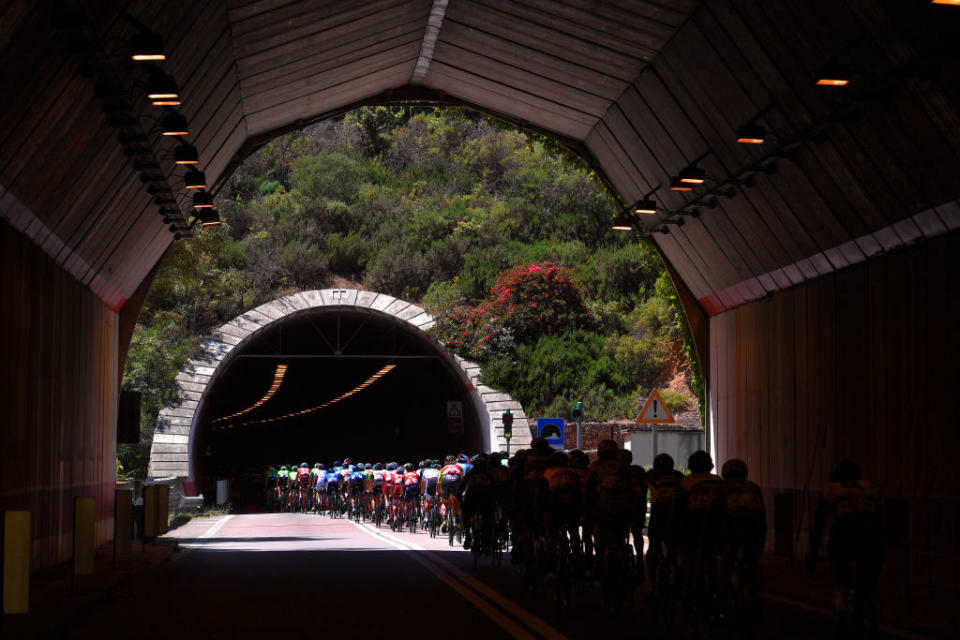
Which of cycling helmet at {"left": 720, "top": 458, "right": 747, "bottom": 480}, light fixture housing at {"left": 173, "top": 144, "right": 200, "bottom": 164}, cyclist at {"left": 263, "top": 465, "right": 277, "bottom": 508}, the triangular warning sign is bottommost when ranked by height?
cyclist at {"left": 263, "top": 465, "right": 277, "bottom": 508}

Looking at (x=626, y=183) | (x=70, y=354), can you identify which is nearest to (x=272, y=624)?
(x=70, y=354)

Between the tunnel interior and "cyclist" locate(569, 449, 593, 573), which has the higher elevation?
the tunnel interior

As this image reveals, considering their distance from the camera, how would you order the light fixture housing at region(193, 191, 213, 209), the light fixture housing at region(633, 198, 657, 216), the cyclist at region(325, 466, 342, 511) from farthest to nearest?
the cyclist at region(325, 466, 342, 511) → the light fixture housing at region(633, 198, 657, 216) → the light fixture housing at region(193, 191, 213, 209)

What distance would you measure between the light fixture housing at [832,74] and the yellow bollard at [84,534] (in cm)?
936

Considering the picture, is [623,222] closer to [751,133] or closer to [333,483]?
[751,133]

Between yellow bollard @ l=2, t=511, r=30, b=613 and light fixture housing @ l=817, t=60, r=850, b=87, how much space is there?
9114 millimetres

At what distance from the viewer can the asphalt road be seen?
41.3 ft

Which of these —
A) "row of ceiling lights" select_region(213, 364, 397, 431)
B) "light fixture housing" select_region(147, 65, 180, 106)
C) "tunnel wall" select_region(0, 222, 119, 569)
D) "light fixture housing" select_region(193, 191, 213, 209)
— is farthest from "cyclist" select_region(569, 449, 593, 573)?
"row of ceiling lights" select_region(213, 364, 397, 431)

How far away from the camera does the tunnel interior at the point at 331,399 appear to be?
48656 millimetres

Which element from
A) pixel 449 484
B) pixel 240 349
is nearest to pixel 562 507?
pixel 449 484

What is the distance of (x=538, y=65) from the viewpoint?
2325cm

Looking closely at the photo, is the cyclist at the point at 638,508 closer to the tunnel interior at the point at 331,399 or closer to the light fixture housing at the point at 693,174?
the light fixture housing at the point at 693,174

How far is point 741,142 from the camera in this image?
64.2 ft

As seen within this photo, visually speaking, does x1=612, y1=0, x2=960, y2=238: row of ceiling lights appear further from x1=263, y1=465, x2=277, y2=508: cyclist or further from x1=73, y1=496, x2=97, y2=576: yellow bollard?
x1=263, y1=465, x2=277, y2=508: cyclist
